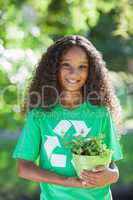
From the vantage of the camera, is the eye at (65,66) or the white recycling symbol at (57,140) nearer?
the white recycling symbol at (57,140)

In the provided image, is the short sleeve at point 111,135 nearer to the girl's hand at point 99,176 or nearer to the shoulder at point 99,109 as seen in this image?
the shoulder at point 99,109

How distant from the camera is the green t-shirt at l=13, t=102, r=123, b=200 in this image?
303cm

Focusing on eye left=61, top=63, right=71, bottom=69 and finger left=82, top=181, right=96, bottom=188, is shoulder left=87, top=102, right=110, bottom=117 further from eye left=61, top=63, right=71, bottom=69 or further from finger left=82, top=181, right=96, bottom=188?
finger left=82, top=181, right=96, bottom=188

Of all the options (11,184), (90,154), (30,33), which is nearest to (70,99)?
(90,154)

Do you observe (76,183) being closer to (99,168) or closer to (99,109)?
(99,168)

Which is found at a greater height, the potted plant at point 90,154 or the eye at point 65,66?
the eye at point 65,66

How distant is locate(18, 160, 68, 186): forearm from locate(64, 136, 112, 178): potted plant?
0.10 m

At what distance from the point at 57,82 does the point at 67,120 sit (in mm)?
222

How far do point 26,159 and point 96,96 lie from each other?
1.63ft

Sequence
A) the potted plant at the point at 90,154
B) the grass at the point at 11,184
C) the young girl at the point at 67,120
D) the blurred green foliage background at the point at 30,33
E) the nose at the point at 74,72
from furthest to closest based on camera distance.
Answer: the grass at the point at 11,184
the blurred green foliage background at the point at 30,33
the nose at the point at 74,72
the young girl at the point at 67,120
the potted plant at the point at 90,154

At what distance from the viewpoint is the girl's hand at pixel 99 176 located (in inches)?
114

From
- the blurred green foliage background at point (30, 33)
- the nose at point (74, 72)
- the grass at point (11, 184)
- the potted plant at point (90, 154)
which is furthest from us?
the grass at point (11, 184)

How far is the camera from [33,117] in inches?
122

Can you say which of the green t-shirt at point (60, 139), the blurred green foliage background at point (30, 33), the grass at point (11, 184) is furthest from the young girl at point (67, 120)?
the grass at point (11, 184)
